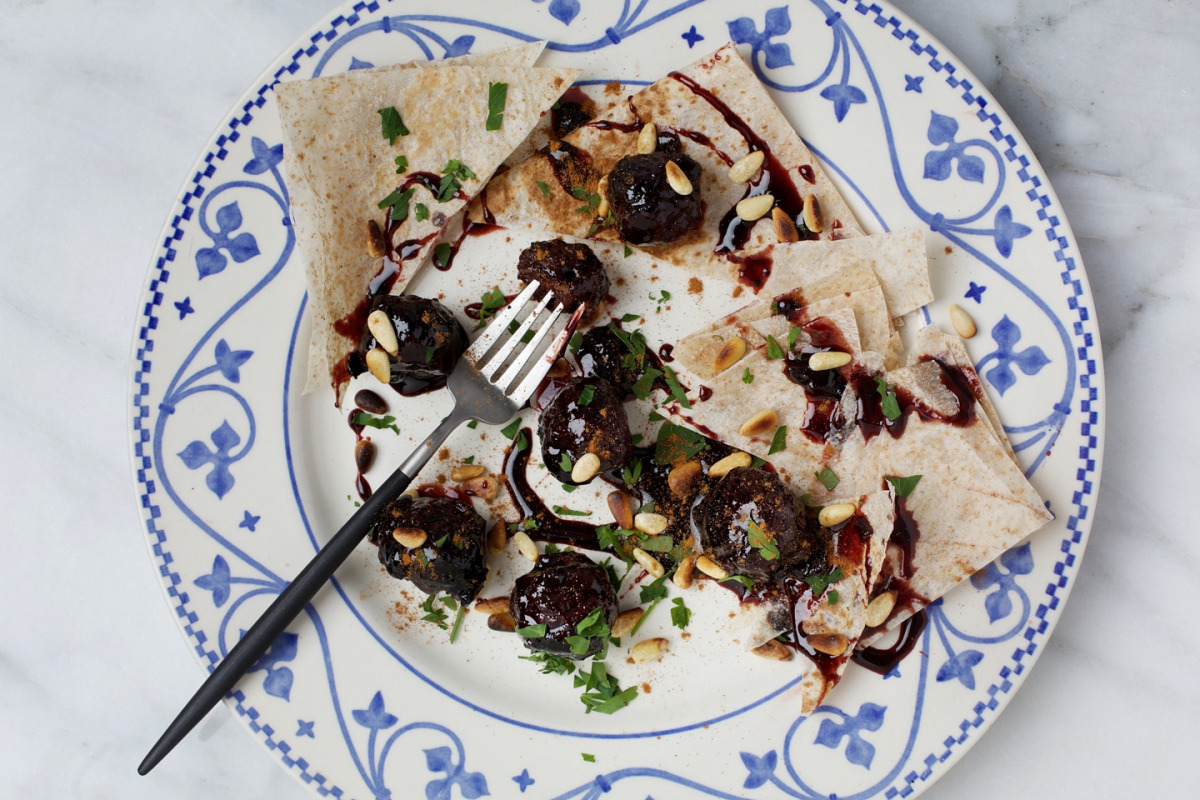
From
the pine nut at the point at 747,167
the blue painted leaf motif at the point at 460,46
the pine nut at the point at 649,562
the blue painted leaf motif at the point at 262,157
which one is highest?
the blue painted leaf motif at the point at 460,46

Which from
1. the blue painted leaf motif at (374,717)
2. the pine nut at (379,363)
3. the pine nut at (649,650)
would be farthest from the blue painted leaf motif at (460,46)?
the blue painted leaf motif at (374,717)

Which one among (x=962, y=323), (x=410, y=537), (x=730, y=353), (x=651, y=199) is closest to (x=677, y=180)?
(x=651, y=199)

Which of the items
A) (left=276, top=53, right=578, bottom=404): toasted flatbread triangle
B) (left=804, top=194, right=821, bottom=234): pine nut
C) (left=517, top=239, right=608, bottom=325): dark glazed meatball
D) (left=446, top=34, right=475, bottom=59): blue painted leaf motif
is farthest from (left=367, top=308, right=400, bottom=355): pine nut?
(left=804, top=194, right=821, bottom=234): pine nut

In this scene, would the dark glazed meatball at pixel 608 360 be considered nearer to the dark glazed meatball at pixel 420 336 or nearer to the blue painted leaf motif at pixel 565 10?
the dark glazed meatball at pixel 420 336

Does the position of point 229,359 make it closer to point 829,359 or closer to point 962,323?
point 829,359

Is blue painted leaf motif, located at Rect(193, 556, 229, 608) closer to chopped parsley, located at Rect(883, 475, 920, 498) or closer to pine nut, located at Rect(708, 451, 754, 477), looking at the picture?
pine nut, located at Rect(708, 451, 754, 477)

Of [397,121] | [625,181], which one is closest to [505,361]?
[625,181]
